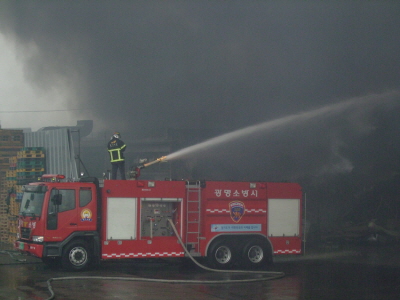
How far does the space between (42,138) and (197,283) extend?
463 inches

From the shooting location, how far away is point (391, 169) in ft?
84.5

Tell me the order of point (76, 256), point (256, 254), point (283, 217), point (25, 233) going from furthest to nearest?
point (283, 217)
point (256, 254)
point (25, 233)
point (76, 256)

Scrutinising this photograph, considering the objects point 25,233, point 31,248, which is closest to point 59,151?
point 25,233

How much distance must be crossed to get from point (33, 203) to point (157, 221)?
337cm

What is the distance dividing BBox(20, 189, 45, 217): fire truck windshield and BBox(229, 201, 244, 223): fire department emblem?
5.31m

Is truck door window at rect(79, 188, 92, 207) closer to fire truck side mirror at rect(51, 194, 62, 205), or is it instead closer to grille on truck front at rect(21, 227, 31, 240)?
fire truck side mirror at rect(51, 194, 62, 205)

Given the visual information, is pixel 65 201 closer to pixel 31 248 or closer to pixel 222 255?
Result: pixel 31 248

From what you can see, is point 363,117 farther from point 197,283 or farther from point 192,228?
point 197,283

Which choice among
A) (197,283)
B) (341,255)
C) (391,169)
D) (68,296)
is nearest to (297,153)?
(391,169)

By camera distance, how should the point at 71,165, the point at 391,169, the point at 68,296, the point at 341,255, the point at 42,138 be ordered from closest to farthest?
the point at 68,296 → the point at 341,255 → the point at 71,165 → the point at 42,138 → the point at 391,169

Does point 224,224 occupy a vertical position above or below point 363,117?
below

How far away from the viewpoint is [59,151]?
67.7ft

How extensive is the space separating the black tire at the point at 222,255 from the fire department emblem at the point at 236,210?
731 mm

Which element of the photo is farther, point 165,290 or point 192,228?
point 192,228
